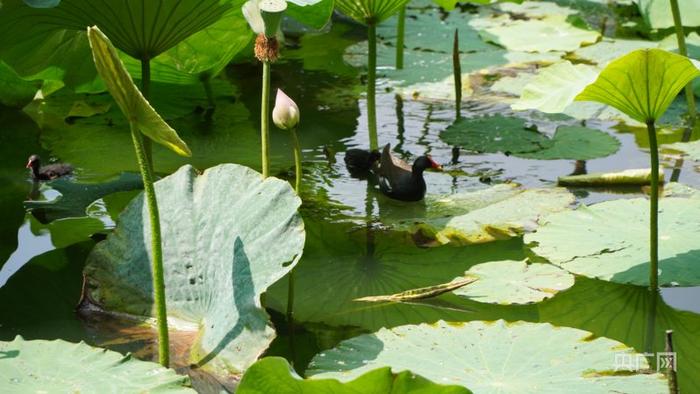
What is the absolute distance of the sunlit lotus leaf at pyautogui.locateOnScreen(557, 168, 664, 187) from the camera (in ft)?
12.1

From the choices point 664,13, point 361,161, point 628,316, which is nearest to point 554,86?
point 628,316

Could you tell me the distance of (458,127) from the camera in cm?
439

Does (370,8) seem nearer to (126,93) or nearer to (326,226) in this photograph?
(326,226)

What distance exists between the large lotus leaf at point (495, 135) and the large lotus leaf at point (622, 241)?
973mm

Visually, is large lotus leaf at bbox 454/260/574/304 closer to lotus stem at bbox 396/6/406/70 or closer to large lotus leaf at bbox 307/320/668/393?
large lotus leaf at bbox 307/320/668/393

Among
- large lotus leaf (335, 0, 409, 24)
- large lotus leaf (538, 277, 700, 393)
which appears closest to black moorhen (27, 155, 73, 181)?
large lotus leaf (335, 0, 409, 24)

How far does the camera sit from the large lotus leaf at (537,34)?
5688 mm

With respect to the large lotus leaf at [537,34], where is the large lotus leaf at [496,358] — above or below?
below

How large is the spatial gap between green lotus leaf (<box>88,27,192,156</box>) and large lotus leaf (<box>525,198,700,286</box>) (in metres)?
1.31

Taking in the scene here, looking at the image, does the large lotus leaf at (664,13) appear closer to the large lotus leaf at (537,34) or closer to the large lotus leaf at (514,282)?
the large lotus leaf at (537,34)

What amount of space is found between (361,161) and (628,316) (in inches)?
57.9

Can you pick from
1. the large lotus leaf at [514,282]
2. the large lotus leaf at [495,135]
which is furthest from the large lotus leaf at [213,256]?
the large lotus leaf at [495,135]

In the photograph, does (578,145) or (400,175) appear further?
(578,145)

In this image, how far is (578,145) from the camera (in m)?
4.12
